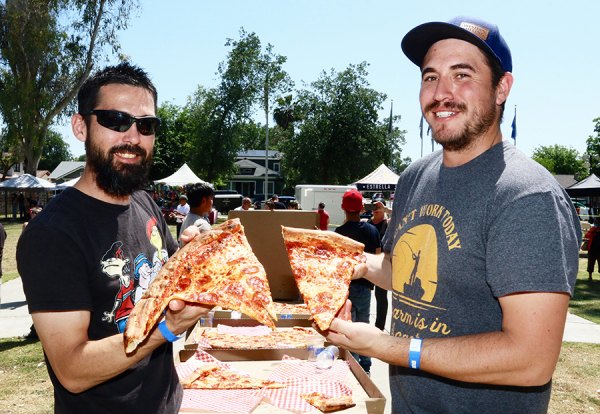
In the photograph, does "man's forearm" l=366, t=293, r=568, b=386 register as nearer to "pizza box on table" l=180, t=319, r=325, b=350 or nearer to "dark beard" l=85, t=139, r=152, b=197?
"dark beard" l=85, t=139, r=152, b=197

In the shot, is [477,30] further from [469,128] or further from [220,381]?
[220,381]

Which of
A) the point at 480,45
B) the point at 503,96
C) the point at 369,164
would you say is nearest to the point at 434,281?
the point at 503,96

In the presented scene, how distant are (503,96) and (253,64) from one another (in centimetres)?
5140

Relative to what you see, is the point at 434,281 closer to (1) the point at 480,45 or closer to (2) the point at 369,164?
(1) the point at 480,45

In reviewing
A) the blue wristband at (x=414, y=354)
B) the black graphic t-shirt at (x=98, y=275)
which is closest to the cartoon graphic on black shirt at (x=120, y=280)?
the black graphic t-shirt at (x=98, y=275)

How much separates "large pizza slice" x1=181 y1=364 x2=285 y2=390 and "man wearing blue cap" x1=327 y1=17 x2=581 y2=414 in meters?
1.58

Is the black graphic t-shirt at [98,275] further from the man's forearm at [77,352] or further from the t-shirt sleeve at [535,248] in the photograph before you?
the t-shirt sleeve at [535,248]

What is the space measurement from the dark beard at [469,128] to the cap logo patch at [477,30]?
12.4 inches

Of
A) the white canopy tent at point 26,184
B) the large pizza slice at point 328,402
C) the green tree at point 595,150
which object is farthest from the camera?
the green tree at point 595,150

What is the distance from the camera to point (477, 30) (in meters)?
2.25

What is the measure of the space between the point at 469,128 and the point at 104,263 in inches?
73.4

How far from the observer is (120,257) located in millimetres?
2439

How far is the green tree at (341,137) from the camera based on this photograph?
→ 51.7 meters

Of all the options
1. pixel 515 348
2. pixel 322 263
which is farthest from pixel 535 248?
pixel 322 263
